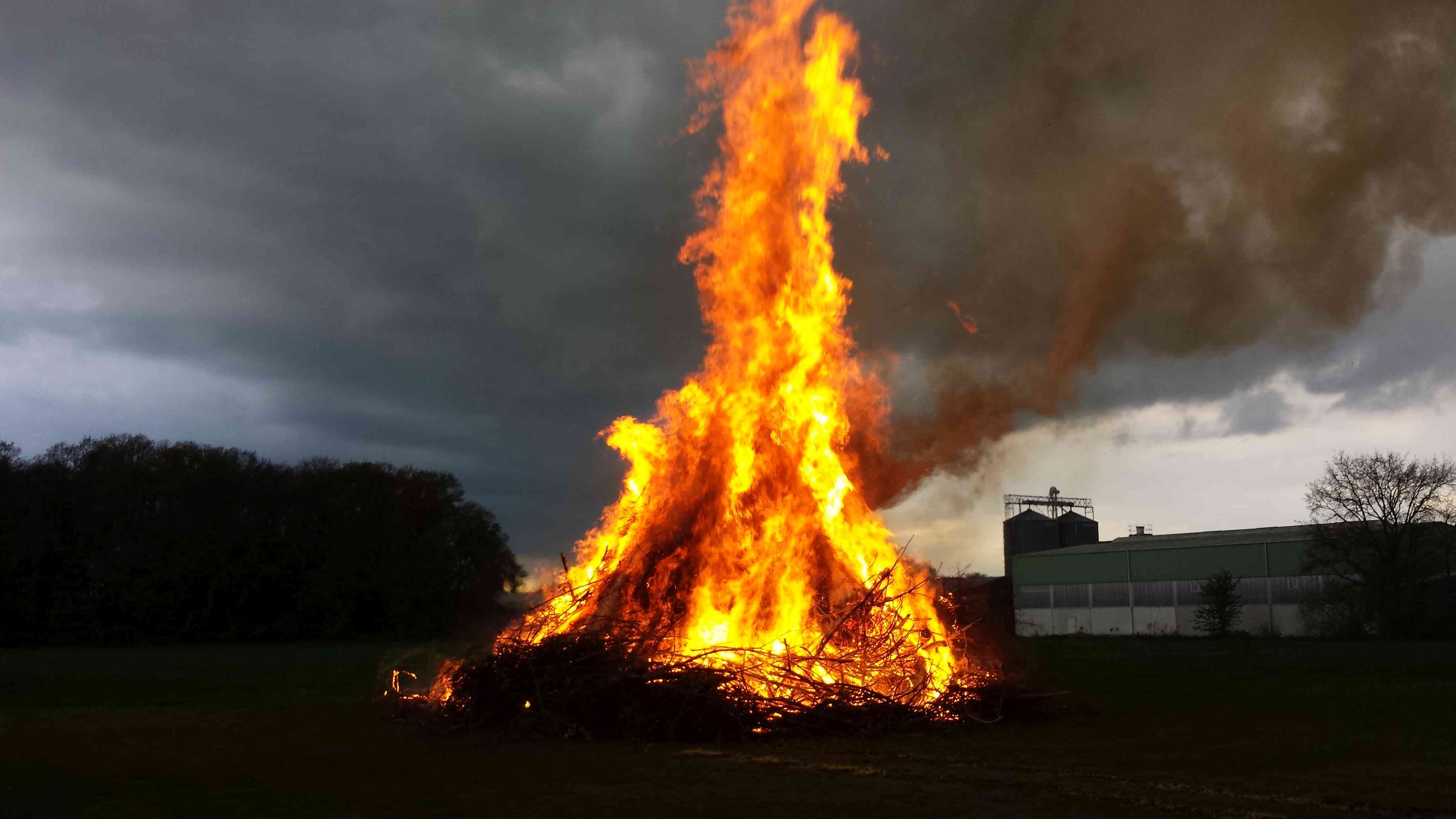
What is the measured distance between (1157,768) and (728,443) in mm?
6869

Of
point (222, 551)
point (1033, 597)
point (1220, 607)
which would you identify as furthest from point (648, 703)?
point (1033, 597)

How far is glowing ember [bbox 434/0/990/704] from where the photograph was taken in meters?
13.2

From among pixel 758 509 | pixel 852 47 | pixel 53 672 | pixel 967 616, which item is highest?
pixel 852 47

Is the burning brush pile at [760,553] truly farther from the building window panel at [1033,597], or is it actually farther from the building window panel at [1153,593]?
the building window panel at [1033,597]

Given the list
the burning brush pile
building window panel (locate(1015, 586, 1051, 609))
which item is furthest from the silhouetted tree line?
the burning brush pile

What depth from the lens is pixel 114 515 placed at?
5259 cm

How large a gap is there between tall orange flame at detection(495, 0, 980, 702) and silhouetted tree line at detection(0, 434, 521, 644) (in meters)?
34.7

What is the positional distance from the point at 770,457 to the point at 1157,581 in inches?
1846

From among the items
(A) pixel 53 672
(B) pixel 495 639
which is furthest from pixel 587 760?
(A) pixel 53 672

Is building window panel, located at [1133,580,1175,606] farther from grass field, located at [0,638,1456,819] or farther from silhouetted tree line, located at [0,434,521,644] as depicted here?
grass field, located at [0,638,1456,819]

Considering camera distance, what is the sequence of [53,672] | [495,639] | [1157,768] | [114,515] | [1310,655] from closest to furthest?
[1157,768] < [495,639] < [53,672] < [1310,655] < [114,515]

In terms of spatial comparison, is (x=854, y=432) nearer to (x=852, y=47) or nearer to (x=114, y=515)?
(x=852, y=47)

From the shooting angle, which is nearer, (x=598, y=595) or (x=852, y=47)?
(x=598, y=595)

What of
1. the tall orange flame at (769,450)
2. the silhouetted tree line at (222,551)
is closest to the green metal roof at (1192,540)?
the silhouetted tree line at (222,551)
